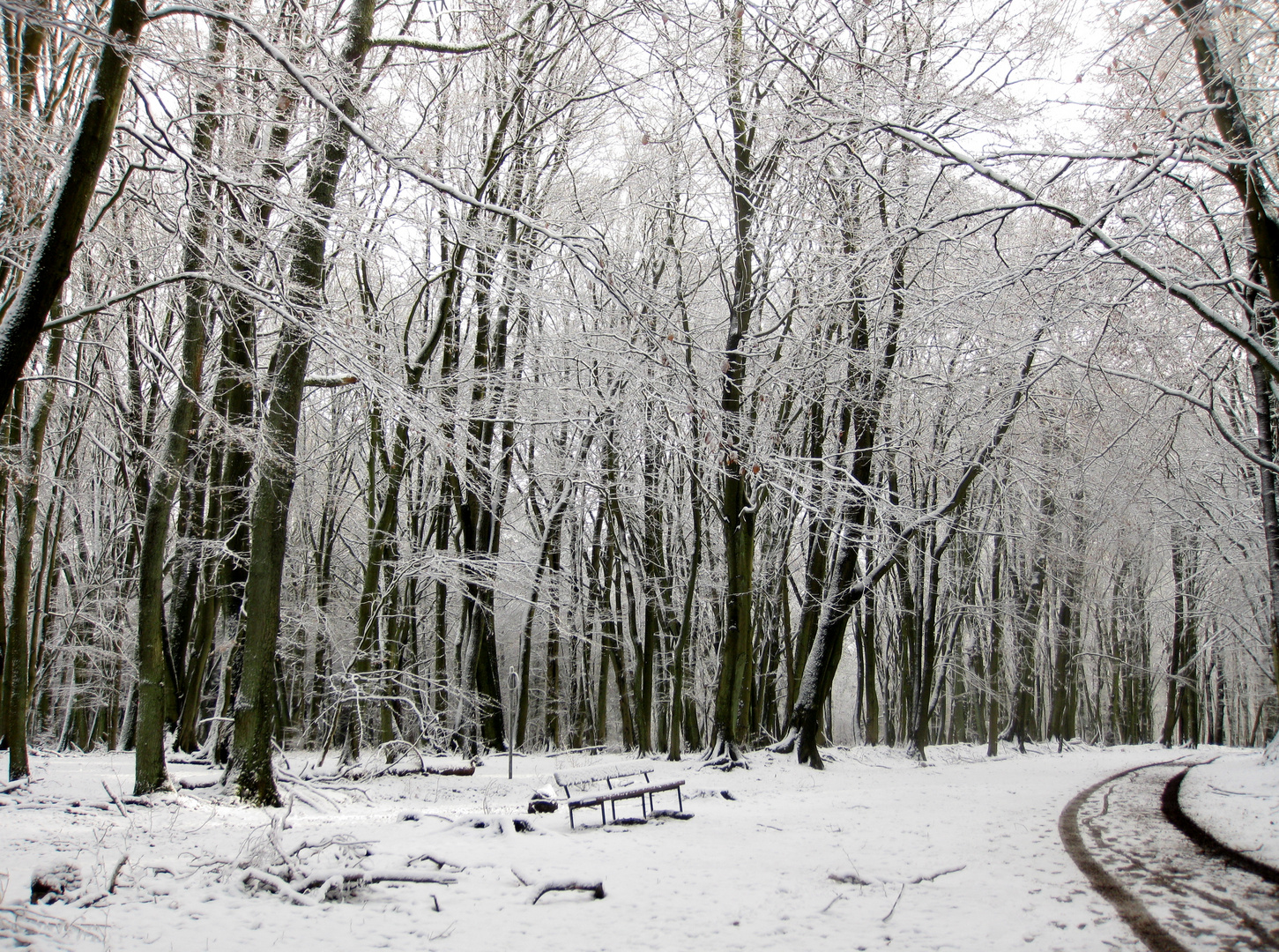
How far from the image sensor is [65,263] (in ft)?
14.7

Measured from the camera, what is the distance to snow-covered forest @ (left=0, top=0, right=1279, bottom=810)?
19.5 feet

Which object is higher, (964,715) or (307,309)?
(307,309)

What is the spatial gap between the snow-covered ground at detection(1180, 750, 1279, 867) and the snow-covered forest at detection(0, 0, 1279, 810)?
267cm

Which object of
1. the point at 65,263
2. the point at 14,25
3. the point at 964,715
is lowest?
the point at 964,715

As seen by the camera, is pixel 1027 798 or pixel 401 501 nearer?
pixel 1027 798

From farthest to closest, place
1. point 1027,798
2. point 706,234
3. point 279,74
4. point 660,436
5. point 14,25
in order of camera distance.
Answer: point 706,234
point 1027,798
point 14,25
point 660,436
point 279,74

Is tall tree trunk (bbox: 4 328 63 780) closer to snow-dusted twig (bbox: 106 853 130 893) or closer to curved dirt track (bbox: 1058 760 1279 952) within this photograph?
snow-dusted twig (bbox: 106 853 130 893)

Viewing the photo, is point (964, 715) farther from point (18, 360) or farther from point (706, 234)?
point (18, 360)

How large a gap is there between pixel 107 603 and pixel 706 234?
622 inches

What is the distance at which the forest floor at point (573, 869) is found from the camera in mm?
4641

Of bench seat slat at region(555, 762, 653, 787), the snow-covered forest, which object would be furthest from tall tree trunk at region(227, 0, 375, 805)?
bench seat slat at region(555, 762, 653, 787)

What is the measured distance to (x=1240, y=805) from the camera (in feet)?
32.3

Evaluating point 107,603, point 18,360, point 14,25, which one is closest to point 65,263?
point 18,360

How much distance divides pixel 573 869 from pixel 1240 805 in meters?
8.76
